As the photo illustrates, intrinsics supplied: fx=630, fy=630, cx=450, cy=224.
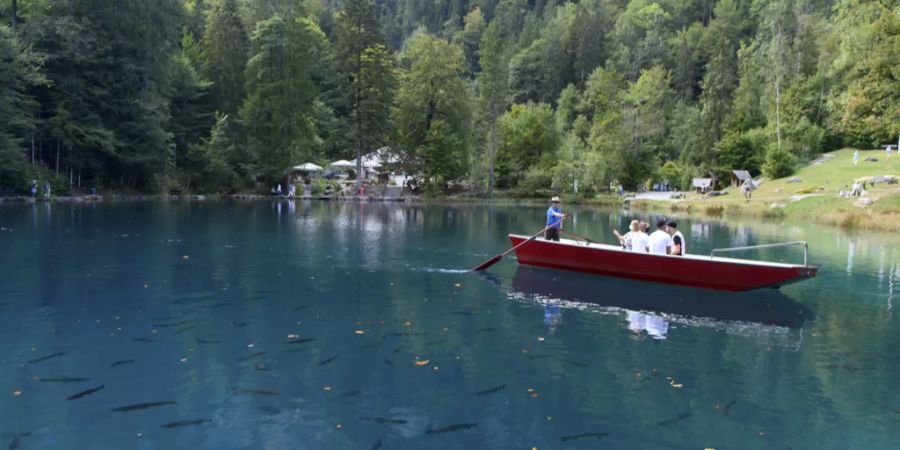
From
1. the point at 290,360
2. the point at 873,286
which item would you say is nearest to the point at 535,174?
the point at 873,286

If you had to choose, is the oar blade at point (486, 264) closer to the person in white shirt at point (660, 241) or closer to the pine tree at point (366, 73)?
the person in white shirt at point (660, 241)

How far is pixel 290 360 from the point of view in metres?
10.3

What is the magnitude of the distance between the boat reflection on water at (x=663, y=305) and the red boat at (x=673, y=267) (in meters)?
0.32

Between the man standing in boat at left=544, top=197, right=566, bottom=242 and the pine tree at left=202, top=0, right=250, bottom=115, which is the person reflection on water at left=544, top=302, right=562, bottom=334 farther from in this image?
the pine tree at left=202, top=0, right=250, bottom=115

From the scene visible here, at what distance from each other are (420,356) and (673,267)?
924 centimetres

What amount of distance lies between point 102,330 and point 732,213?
1791 inches

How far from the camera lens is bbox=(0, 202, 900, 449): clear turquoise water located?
25.6ft

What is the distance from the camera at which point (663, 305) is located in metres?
15.6

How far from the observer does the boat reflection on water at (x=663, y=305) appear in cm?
1348

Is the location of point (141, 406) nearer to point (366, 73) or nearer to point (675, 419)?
point (675, 419)

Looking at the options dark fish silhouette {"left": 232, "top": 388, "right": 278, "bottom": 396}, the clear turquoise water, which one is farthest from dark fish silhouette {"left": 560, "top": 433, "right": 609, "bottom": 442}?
dark fish silhouette {"left": 232, "top": 388, "right": 278, "bottom": 396}

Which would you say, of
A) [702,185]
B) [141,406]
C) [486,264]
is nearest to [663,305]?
[486,264]

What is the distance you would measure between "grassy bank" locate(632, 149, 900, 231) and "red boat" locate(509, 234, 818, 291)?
81.1ft

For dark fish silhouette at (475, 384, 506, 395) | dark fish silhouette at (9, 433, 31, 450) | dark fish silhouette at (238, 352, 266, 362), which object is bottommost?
dark fish silhouette at (9, 433, 31, 450)
